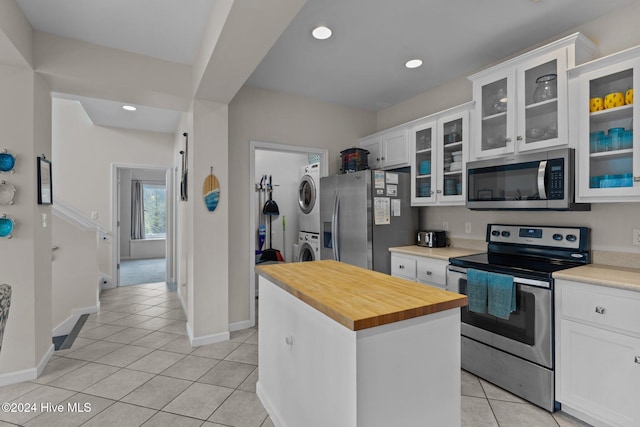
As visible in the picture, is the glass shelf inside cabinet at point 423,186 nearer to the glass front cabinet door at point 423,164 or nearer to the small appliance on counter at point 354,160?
the glass front cabinet door at point 423,164

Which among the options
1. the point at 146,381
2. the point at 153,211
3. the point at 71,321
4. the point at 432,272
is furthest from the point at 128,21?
the point at 153,211

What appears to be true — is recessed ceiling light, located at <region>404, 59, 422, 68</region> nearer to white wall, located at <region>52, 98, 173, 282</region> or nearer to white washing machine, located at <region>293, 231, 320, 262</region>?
white washing machine, located at <region>293, 231, 320, 262</region>

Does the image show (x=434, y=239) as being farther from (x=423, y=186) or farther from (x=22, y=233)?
(x=22, y=233)

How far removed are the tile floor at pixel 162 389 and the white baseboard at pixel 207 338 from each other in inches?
2.2

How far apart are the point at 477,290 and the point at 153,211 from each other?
29.4ft

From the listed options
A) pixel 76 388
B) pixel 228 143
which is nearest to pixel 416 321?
pixel 76 388

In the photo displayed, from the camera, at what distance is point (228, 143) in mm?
3260

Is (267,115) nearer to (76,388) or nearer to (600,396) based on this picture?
(76,388)

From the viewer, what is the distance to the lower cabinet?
267 centimetres

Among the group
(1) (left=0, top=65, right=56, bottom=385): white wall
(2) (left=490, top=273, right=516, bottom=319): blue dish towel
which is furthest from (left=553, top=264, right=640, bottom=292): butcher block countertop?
(1) (left=0, top=65, right=56, bottom=385): white wall

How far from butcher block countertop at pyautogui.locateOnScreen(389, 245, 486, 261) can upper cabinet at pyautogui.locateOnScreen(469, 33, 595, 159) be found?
0.89 m

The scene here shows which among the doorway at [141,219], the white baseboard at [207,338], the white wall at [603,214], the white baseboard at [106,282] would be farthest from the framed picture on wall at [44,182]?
the doorway at [141,219]

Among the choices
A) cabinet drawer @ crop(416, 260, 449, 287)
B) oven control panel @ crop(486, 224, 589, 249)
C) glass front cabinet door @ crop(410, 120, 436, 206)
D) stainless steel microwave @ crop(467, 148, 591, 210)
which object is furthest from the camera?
glass front cabinet door @ crop(410, 120, 436, 206)

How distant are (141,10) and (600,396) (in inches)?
147
